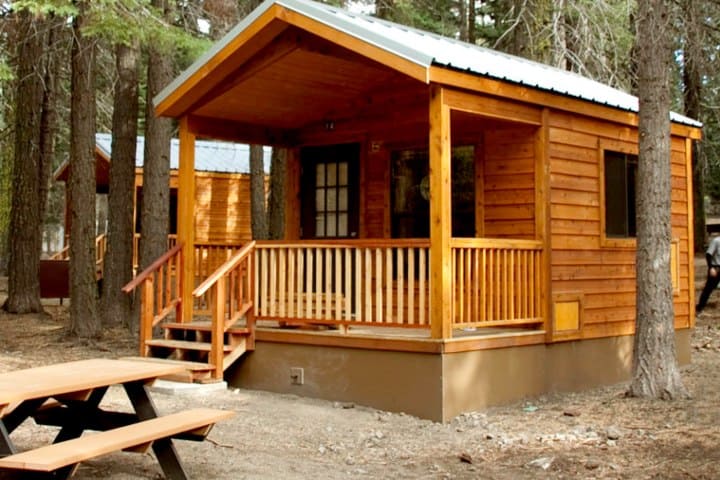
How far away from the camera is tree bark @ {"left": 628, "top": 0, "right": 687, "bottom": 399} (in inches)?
322

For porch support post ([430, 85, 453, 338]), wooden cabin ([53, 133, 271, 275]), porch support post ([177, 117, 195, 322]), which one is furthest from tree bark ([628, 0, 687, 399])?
wooden cabin ([53, 133, 271, 275])

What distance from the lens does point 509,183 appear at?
9.78 metres

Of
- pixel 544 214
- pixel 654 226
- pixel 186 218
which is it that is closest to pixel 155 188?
pixel 186 218

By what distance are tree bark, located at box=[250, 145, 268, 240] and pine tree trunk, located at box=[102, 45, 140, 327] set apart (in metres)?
4.33

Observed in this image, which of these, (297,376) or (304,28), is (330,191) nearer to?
(297,376)

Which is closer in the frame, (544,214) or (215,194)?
(544,214)

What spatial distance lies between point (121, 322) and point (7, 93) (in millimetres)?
6962

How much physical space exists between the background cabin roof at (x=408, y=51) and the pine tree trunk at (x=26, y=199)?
7.08m

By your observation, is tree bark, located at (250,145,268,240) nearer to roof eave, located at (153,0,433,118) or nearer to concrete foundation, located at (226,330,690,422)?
roof eave, located at (153,0,433,118)

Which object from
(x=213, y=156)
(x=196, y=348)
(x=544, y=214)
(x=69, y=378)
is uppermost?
(x=213, y=156)


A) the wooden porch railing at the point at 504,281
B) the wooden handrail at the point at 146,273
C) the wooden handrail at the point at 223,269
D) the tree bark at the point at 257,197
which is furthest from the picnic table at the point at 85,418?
the tree bark at the point at 257,197

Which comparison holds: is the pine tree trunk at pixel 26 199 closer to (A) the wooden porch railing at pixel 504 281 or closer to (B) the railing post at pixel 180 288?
(B) the railing post at pixel 180 288

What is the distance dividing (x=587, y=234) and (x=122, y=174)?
7341mm

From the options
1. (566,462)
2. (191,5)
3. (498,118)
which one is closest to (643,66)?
(498,118)
